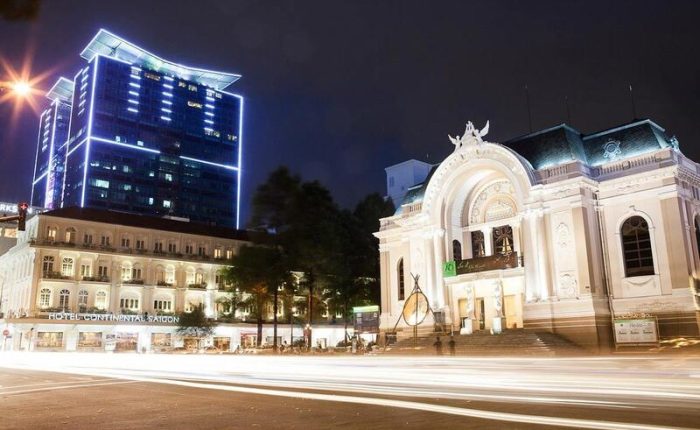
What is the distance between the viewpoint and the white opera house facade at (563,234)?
3297 centimetres

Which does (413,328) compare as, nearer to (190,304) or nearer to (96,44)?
(190,304)

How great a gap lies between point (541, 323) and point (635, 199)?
913cm

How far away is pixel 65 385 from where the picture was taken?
57.5 ft

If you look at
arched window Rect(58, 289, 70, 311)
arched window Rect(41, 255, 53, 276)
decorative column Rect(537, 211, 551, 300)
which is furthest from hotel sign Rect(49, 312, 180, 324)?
decorative column Rect(537, 211, 551, 300)

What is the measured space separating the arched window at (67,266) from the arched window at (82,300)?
241 cm

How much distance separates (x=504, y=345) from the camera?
33406 millimetres

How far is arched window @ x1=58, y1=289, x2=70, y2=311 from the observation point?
2513 inches

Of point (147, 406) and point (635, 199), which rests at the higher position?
point (635, 199)

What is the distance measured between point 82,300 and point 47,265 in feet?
17.5

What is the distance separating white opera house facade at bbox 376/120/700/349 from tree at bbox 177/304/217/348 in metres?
29.8

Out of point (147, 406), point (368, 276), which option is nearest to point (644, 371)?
point (147, 406)

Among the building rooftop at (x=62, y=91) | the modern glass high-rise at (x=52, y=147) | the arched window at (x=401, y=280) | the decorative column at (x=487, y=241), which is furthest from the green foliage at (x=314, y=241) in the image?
the building rooftop at (x=62, y=91)

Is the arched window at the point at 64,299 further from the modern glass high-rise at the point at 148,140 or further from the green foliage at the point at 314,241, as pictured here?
the modern glass high-rise at the point at 148,140

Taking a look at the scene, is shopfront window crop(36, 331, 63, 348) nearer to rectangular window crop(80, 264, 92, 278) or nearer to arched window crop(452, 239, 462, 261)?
rectangular window crop(80, 264, 92, 278)
